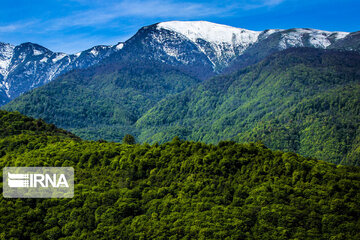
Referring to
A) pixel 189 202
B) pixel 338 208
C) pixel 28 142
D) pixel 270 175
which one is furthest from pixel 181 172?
pixel 28 142

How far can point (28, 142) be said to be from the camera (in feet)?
298

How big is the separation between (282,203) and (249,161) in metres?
12.5

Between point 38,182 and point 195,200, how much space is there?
2905cm

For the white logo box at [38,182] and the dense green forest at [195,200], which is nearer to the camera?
the dense green forest at [195,200]

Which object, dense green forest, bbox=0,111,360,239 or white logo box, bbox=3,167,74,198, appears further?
white logo box, bbox=3,167,74,198

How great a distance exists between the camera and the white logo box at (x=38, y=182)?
62.4 meters

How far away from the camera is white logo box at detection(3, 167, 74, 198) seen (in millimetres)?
62406

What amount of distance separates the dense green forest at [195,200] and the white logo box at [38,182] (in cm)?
149

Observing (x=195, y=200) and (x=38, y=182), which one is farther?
(x=38, y=182)

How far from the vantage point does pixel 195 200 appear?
5672 cm

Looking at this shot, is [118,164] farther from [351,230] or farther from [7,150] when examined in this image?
[351,230]

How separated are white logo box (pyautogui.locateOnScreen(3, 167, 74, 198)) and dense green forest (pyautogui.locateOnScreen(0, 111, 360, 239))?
1488mm

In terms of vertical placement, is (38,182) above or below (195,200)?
above

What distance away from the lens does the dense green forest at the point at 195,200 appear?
5022cm
